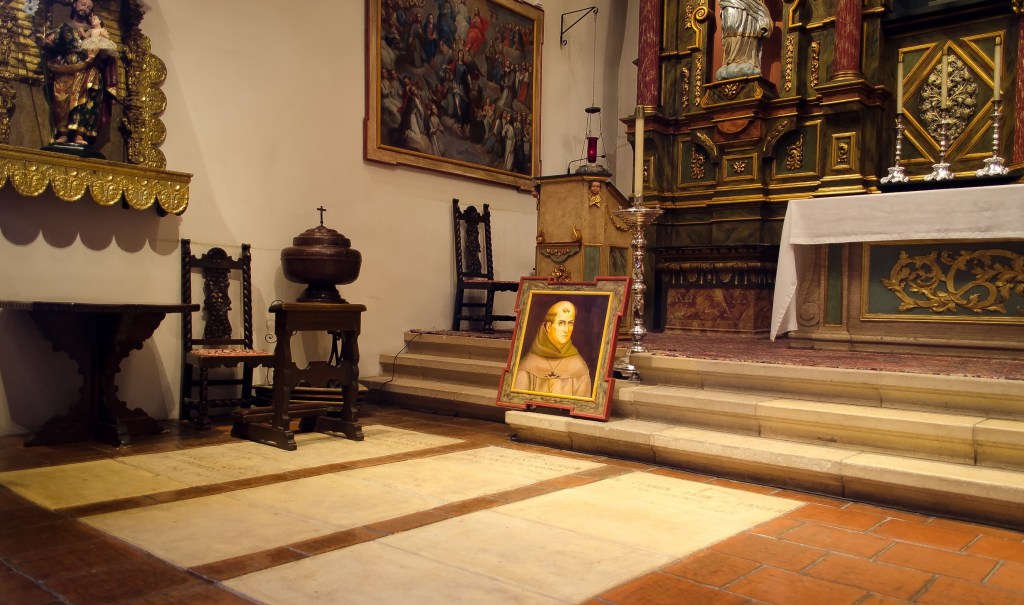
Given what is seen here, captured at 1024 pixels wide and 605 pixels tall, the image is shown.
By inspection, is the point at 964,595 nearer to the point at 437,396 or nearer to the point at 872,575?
the point at 872,575

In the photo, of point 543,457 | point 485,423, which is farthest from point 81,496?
point 485,423

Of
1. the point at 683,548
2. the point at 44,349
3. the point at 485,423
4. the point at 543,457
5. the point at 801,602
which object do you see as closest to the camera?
the point at 801,602

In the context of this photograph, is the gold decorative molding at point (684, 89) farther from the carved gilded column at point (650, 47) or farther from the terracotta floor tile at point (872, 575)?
the terracotta floor tile at point (872, 575)

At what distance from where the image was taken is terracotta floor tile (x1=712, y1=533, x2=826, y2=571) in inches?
101

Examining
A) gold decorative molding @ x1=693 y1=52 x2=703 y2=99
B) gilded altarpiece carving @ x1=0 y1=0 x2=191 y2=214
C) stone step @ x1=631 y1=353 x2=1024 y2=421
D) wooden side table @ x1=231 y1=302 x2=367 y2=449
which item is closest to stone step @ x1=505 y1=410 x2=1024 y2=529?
stone step @ x1=631 y1=353 x2=1024 y2=421

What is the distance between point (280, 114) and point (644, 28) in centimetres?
393

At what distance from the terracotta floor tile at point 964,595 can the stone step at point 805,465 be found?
769mm

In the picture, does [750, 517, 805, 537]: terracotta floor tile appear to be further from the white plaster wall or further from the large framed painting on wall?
the large framed painting on wall

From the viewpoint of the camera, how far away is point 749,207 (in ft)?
23.8

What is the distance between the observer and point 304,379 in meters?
4.49

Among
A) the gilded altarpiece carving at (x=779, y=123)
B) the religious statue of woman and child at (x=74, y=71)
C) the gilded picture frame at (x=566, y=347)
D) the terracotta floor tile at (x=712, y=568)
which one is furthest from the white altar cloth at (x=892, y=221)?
the religious statue of woman and child at (x=74, y=71)

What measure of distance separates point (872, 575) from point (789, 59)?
574 cm

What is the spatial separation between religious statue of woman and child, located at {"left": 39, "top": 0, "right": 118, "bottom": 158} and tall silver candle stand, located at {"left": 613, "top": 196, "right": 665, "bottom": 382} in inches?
124

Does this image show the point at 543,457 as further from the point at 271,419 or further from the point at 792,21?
the point at 792,21
